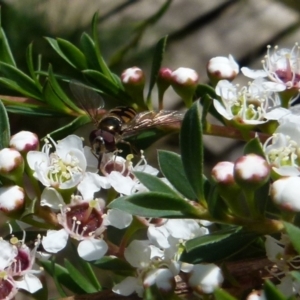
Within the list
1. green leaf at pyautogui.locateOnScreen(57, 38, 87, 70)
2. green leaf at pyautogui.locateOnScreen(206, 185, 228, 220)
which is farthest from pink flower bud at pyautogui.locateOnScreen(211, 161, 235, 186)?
green leaf at pyautogui.locateOnScreen(57, 38, 87, 70)

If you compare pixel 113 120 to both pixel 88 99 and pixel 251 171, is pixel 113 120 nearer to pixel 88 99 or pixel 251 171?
pixel 88 99

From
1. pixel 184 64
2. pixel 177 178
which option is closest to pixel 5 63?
pixel 177 178

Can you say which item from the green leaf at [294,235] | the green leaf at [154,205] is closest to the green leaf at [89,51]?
the green leaf at [154,205]

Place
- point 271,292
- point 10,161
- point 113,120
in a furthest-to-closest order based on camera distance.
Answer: point 113,120, point 10,161, point 271,292

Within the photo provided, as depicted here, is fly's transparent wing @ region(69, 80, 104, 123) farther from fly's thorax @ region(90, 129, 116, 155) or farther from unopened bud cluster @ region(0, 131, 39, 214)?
unopened bud cluster @ region(0, 131, 39, 214)

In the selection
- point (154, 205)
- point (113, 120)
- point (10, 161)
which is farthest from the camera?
point (113, 120)

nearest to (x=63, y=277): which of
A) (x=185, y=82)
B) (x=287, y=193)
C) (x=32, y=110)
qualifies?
(x=32, y=110)
